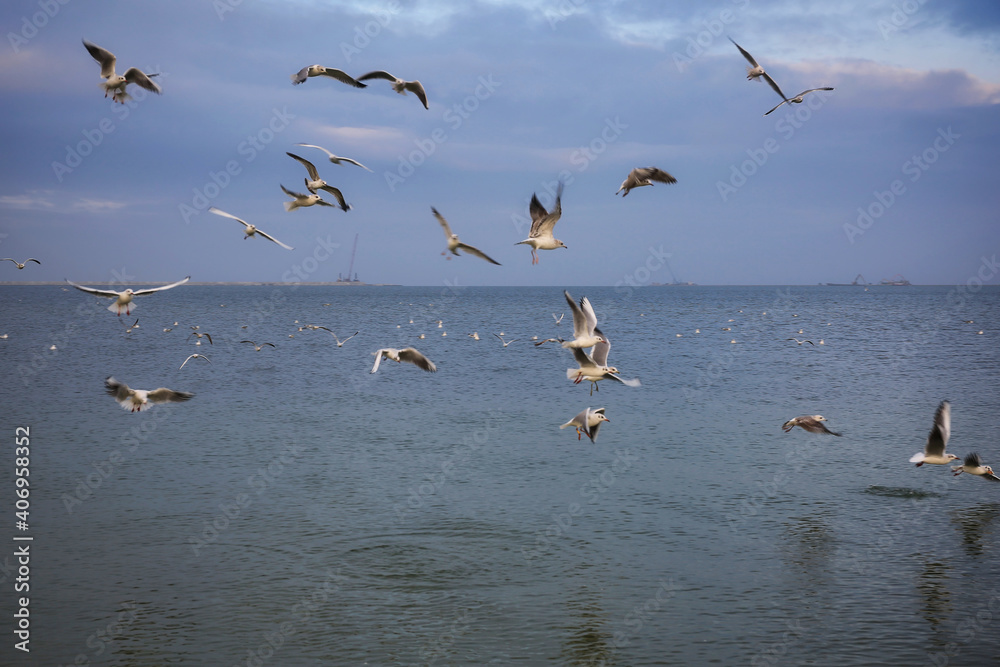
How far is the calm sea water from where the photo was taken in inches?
590

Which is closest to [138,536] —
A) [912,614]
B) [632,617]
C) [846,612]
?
[632,617]

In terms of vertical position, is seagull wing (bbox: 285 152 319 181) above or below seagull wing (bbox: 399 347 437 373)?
above

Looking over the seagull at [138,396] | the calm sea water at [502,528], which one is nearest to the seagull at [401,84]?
the seagull at [138,396]

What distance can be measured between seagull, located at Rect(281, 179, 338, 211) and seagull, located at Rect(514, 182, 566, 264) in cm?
428

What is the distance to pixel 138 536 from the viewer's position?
20.0 metres

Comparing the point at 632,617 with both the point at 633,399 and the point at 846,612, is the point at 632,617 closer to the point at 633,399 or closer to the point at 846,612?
the point at 846,612

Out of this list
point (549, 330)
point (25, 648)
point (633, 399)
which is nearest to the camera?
point (25, 648)

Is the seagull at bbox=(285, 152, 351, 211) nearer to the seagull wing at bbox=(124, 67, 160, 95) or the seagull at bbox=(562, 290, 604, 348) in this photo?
the seagull wing at bbox=(124, 67, 160, 95)

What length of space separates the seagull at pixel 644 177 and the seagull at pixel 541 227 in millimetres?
2408

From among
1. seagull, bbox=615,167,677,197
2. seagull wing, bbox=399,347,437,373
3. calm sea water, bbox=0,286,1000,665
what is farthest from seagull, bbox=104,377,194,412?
seagull, bbox=615,167,677,197

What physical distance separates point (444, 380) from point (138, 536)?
2730 centimetres

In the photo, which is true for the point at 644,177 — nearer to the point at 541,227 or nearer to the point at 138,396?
the point at 541,227

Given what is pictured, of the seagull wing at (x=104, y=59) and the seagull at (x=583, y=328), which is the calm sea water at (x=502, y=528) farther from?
the seagull wing at (x=104, y=59)

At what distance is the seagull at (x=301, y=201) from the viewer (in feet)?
57.2
